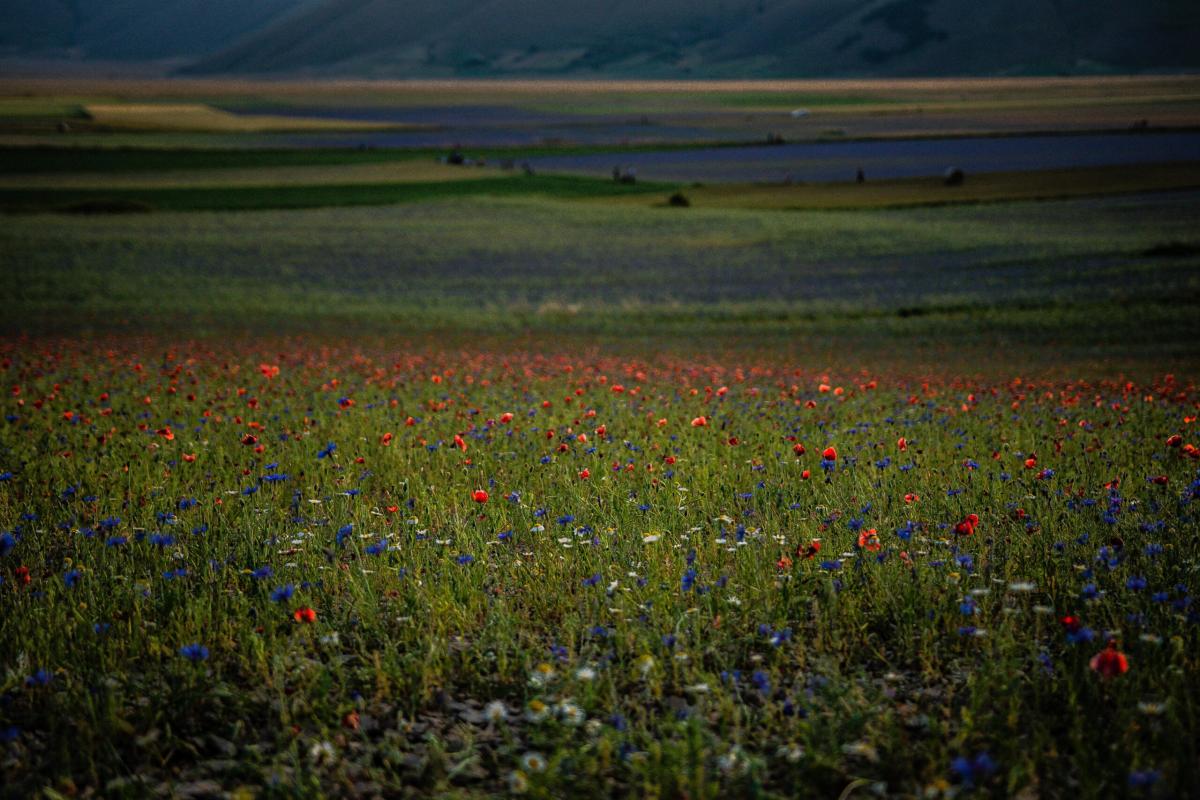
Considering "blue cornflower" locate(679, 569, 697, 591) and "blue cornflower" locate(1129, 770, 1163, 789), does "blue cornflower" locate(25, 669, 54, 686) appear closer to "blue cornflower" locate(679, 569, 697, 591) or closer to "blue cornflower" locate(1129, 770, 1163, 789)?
"blue cornflower" locate(679, 569, 697, 591)

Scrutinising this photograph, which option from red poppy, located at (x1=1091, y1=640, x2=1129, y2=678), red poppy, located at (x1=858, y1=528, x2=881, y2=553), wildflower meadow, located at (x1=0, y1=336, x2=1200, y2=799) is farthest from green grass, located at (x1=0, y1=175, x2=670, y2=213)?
red poppy, located at (x1=1091, y1=640, x2=1129, y2=678)

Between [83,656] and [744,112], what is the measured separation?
203 metres

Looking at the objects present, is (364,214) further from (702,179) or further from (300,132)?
(300,132)

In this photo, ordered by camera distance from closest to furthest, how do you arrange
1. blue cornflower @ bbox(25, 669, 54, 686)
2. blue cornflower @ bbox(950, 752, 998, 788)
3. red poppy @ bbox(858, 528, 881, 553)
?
blue cornflower @ bbox(950, 752, 998, 788) < blue cornflower @ bbox(25, 669, 54, 686) < red poppy @ bbox(858, 528, 881, 553)

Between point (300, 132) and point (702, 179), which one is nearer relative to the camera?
point (702, 179)

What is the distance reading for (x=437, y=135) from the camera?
13162 cm

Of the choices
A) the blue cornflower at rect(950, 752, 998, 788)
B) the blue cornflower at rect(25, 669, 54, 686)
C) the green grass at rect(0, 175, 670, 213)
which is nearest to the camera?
the blue cornflower at rect(950, 752, 998, 788)

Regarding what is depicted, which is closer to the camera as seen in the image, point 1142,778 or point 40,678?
point 1142,778

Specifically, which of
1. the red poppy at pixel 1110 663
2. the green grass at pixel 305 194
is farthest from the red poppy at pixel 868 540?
the green grass at pixel 305 194

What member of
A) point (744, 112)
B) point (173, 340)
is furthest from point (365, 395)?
point (744, 112)

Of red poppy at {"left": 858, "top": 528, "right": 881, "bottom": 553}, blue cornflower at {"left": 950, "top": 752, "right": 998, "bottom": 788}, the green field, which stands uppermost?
red poppy at {"left": 858, "top": 528, "right": 881, "bottom": 553}

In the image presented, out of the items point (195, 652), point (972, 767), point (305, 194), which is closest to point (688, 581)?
point (972, 767)

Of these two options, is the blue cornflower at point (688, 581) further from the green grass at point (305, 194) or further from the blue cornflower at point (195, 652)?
the green grass at point (305, 194)

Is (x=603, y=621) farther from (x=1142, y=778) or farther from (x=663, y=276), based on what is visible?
(x=663, y=276)
